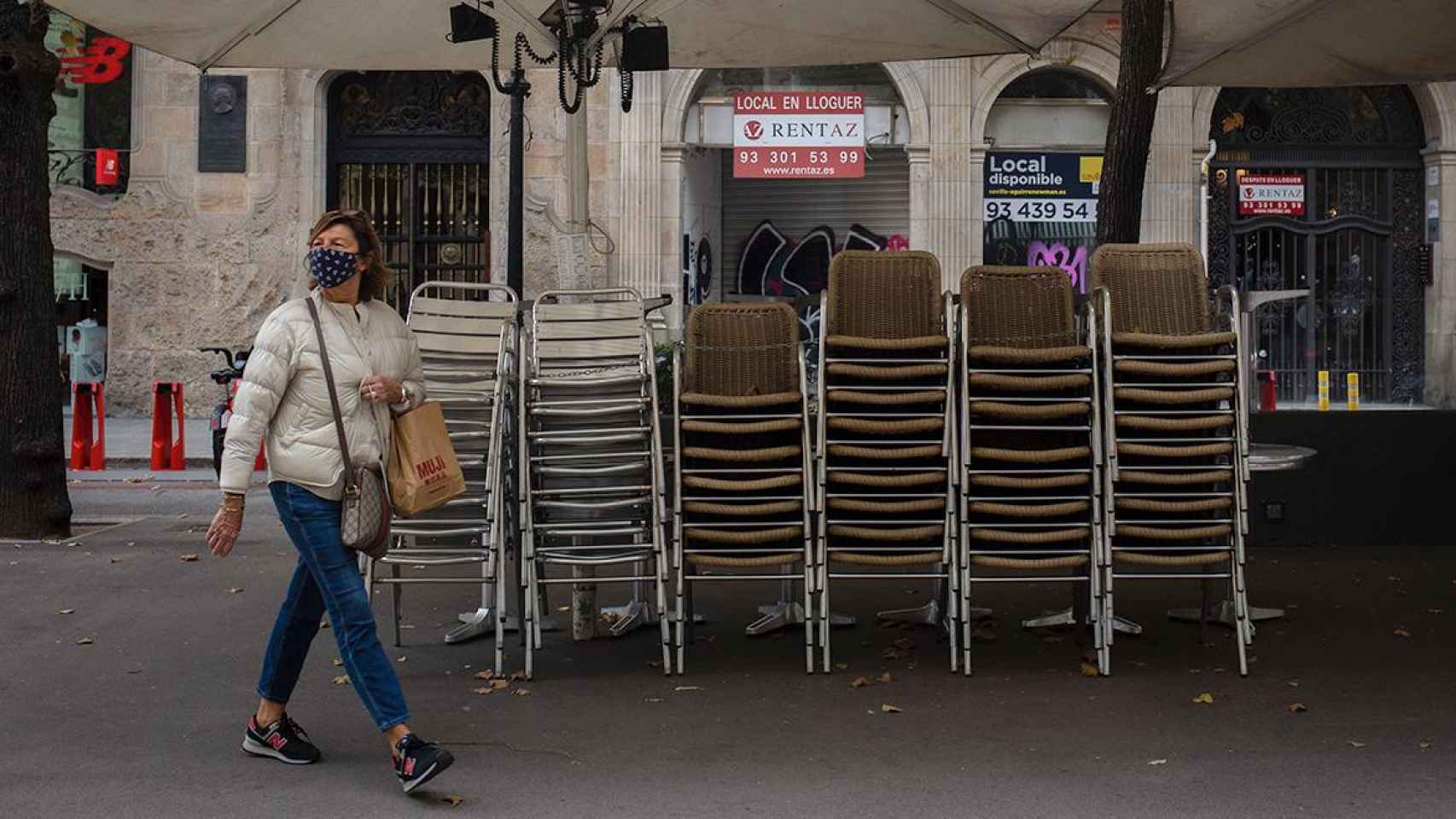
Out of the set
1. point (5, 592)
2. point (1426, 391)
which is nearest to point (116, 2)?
point (5, 592)

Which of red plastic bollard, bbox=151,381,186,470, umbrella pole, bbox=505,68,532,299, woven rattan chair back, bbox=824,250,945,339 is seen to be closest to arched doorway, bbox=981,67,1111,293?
umbrella pole, bbox=505,68,532,299

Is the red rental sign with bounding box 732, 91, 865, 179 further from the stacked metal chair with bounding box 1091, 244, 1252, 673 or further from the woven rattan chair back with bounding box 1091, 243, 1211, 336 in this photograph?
the stacked metal chair with bounding box 1091, 244, 1252, 673

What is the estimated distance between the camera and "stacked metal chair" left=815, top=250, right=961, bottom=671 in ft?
24.6

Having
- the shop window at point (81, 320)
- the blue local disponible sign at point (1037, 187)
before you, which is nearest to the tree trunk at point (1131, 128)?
the blue local disponible sign at point (1037, 187)

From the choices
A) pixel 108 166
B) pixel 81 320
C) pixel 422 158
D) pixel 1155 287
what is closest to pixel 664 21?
pixel 1155 287

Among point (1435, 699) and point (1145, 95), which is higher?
point (1145, 95)

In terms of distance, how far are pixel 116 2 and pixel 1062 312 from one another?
4.97 metres

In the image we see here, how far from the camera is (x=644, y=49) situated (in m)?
9.32

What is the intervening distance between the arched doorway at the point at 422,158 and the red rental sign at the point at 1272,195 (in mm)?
10608

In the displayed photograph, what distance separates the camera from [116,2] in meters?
8.87

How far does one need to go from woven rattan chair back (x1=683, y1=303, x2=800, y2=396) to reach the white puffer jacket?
2.17 meters

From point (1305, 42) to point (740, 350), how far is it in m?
4.40

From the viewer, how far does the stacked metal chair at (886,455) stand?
7496 millimetres

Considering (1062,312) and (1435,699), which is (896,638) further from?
(1435,699)
